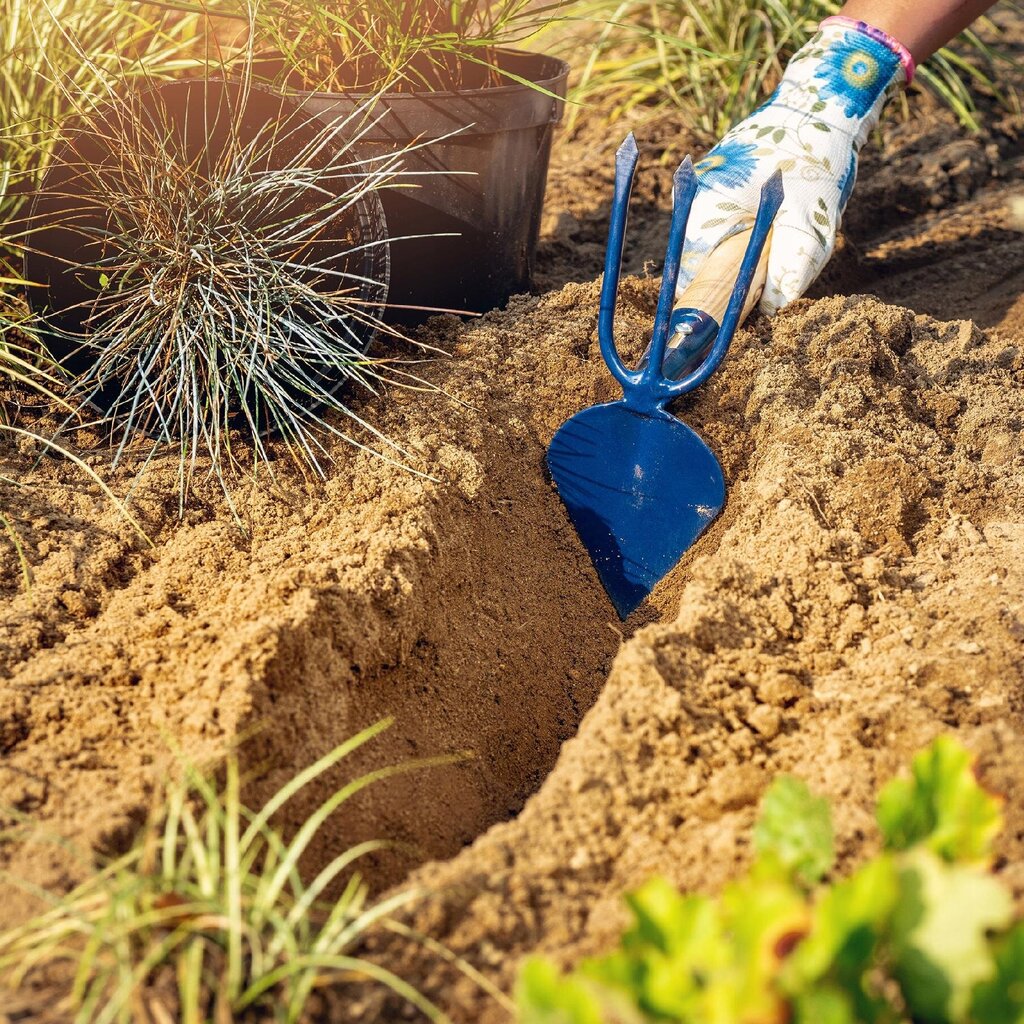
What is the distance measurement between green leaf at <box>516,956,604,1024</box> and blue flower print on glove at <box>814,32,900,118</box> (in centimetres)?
198

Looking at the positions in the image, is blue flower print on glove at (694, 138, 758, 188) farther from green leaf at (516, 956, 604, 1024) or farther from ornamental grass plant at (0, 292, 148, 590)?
green leaf at (516, 956, 604, 1024)

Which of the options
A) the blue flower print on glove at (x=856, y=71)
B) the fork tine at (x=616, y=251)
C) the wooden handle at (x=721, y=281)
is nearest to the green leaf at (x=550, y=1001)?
the fork tine at (x=616, y=251)

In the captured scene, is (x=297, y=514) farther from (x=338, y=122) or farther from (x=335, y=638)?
(x=338, y=122)

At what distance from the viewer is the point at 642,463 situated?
5.76 ft

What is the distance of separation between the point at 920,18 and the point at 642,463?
3.81 ft

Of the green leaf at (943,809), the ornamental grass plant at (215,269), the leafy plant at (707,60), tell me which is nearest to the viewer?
the green leaf at (943,809)

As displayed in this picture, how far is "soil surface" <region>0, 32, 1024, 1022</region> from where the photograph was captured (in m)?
1.06

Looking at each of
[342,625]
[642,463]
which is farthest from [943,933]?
[642,463]

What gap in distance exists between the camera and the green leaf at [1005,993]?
0.66m

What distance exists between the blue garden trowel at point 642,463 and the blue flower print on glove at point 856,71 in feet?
1.87

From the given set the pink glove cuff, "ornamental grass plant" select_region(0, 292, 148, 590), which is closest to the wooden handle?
the pink glove cuff

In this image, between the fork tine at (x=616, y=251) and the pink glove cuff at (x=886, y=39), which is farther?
the pink glove cuff at (x=886, y=39)

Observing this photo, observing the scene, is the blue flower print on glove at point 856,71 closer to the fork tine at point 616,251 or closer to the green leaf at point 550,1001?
the fork tine at point 616,251

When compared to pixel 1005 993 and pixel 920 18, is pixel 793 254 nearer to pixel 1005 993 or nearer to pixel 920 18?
pixel 920 18
